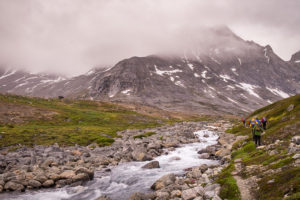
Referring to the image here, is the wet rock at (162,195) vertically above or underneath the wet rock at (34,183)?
above

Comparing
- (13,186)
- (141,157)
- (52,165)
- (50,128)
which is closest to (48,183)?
(13,186)

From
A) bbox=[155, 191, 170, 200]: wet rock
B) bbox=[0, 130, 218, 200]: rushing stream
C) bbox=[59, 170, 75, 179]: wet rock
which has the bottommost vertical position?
bbox=[0, 130, 218, 200]: rushing stream

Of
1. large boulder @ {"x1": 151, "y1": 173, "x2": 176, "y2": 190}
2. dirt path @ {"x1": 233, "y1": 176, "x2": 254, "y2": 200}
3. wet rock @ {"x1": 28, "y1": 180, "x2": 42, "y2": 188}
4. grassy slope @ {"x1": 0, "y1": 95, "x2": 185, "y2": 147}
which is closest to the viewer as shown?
dirt path @ {"x1": 233, "y1": 176, "x2": 254, "y2": 200}

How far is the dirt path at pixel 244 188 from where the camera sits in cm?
1463

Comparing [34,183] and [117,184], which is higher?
[34,183]

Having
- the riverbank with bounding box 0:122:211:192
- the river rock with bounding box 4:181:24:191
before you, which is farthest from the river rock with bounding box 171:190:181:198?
the river rock with bounding box 4:181:24:191

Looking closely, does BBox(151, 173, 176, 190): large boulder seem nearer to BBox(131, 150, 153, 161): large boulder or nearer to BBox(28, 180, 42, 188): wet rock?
BBox(28, 180, 42, 188): wet rock

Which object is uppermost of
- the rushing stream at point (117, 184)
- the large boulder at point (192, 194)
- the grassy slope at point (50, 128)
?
the grassy slope at point (50, 128)

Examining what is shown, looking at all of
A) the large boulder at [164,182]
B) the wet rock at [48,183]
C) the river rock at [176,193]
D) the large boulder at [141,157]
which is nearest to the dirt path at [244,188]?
the river rock at [176,193]

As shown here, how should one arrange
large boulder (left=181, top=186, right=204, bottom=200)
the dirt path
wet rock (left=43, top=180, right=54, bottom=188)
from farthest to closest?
wet rock (left=43, top=180, right=54, bottom=188)
large boulder (left=181, top=186, right=204, bottom=200)
the dirt path

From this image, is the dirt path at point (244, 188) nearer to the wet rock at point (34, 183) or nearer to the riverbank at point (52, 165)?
the riverbank at point (52, 165)

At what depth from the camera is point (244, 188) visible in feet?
52.7

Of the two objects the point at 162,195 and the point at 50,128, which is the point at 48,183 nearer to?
the point at 162,195

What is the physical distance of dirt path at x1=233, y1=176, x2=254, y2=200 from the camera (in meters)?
14.6
